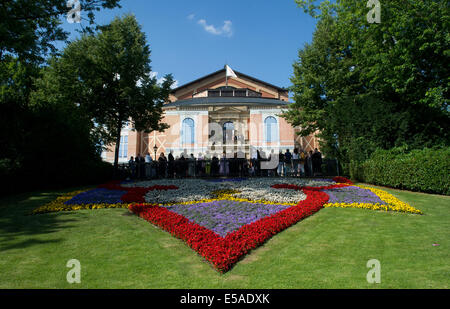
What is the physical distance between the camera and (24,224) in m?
5.84

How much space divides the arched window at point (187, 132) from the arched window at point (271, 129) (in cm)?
948

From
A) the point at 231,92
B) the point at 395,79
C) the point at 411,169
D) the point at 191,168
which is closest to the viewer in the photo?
the point at 411,169

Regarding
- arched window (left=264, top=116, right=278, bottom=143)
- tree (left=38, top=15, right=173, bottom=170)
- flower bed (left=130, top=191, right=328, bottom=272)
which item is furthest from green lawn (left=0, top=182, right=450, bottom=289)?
arched window (left=264, top=116, right=278, bottom=143)

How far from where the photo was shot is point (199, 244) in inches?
172

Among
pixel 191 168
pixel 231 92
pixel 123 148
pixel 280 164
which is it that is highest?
pixel 231 92

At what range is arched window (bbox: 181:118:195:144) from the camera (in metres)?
33.4

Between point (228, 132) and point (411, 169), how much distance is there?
81.8 feet

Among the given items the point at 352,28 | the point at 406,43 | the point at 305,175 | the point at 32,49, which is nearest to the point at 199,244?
the point at 32,49

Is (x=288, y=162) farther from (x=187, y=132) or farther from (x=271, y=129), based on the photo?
(x=187, y=132)

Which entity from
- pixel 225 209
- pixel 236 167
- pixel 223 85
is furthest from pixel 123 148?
pixel 225 209

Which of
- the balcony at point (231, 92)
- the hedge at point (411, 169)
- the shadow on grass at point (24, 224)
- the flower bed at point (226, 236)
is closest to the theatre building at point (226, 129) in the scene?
the balcony at point (231, 92)

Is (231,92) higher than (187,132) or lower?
higher

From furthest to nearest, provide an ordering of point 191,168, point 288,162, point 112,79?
point 112,79 → point 191,168 → point 288,162
